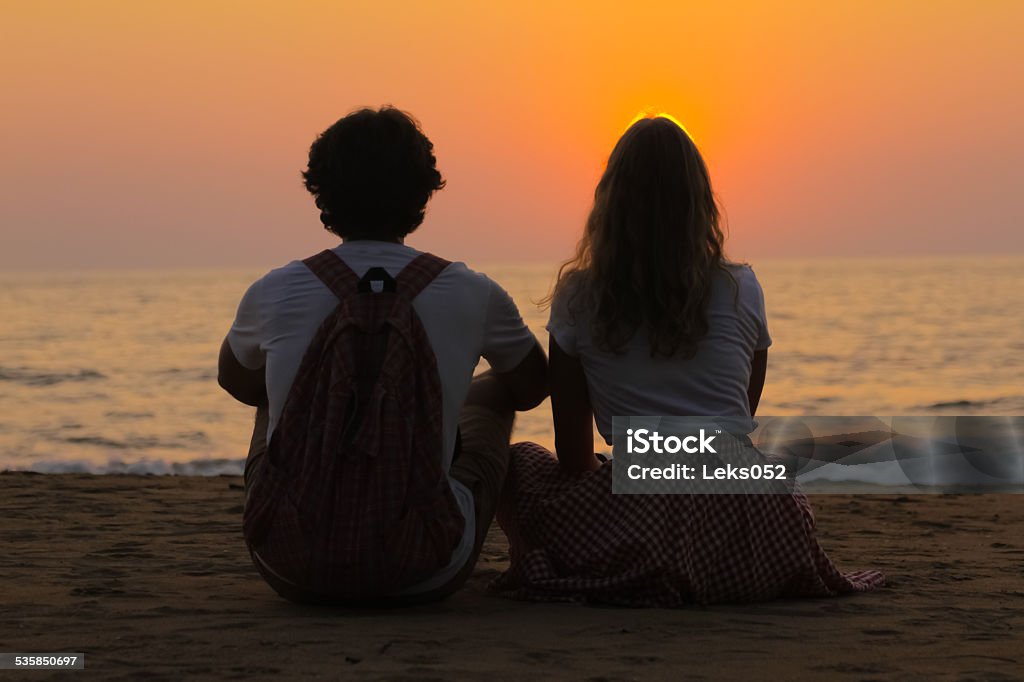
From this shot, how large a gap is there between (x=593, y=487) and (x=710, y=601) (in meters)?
0.47

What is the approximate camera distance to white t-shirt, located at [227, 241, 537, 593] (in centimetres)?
338

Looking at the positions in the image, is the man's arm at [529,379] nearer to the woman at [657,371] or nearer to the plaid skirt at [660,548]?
the woman at [657,371]

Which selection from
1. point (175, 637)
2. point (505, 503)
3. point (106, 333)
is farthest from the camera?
point (106, 333)

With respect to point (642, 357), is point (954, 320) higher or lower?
lower

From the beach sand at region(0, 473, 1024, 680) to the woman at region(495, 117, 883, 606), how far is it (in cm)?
12

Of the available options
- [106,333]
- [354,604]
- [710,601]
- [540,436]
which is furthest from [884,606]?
[106,333]

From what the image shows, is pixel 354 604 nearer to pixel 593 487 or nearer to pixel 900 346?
pixel 593 487

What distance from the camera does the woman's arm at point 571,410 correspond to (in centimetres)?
377

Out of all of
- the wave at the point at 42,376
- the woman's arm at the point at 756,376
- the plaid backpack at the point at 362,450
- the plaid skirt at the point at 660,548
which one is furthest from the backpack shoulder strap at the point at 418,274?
the wave at the point at 42,376

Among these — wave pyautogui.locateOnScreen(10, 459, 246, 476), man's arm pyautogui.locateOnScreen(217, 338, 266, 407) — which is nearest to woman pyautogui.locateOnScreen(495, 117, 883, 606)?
man's arm pyautogui.locateOnScreen(217, 338, 266, 407)

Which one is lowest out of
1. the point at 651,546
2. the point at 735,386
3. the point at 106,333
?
the point at 106,333

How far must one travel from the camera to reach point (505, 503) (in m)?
4.00

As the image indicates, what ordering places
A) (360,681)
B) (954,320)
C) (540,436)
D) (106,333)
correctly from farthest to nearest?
(954,320)
(106,333)
(540,436)
(360,681)

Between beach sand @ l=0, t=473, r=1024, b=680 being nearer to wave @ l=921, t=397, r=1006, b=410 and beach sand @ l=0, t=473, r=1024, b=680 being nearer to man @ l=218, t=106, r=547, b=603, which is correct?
man @ l=218, t=106, r=547, b=603
